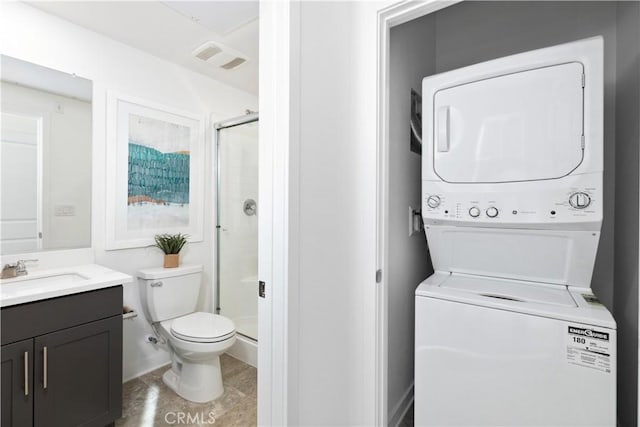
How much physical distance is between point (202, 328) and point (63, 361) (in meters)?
0.70

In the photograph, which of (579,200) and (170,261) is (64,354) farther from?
(579,200)

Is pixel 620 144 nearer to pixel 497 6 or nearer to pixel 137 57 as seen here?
pixel 497 6

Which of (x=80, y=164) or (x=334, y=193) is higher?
(x=80, y=164)

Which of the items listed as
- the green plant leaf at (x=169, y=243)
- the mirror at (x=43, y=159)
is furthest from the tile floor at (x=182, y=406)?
the mirror at (x=43, y=159)

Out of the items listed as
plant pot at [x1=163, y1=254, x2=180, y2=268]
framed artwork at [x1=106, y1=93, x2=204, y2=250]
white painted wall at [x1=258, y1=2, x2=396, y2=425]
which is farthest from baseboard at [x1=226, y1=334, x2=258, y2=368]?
white painted wall at [x1=258, y1=2, x2=396, y2=425]

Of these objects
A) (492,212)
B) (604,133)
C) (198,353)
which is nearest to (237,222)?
(198,353)

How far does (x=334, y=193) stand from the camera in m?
1.30

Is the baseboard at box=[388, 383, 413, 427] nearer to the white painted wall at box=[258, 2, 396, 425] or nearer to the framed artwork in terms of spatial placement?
the white painted wall at box=[258, 2, 396, 425]

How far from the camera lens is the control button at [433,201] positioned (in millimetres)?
1504

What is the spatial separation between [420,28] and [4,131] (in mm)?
2364

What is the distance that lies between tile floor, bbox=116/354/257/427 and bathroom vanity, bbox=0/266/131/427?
21cm

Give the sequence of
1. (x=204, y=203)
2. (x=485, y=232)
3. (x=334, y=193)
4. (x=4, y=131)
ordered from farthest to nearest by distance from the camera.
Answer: (x=204, y=203) → (x=4, y=131) → (x=485, y=232) → (x=334, y=193)

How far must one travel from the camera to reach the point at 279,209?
1096 mm

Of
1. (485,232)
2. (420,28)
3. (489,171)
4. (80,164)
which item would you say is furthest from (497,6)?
(80,164)
